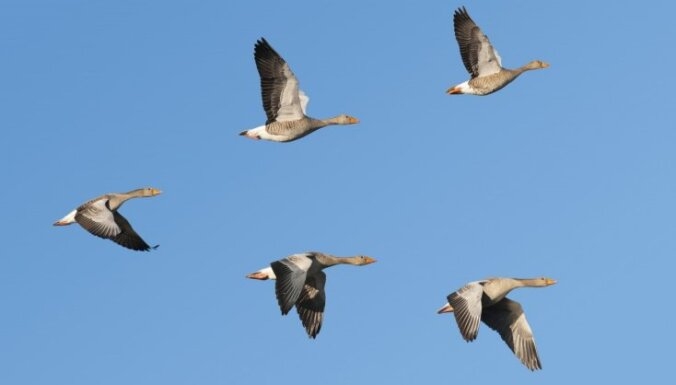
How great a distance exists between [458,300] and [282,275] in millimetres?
3384

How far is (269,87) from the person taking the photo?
3103 cm

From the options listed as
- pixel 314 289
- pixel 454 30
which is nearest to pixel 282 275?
pixel 314 289

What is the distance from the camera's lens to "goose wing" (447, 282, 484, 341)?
1040 inches

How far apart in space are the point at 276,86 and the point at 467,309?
7316 millimetres

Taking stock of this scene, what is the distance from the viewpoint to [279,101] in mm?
31188

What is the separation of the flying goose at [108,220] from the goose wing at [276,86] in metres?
3.92

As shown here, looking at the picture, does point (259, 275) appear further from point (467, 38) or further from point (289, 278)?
point (467, 38)

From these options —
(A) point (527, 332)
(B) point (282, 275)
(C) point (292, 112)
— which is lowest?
(A) point (527, 332)

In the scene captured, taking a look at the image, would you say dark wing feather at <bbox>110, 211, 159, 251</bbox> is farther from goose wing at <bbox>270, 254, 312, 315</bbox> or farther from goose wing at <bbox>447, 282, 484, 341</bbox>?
goose wing at <bbox>447, 282, 484, 341</bbox>

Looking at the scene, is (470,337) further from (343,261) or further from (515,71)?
(515,71)

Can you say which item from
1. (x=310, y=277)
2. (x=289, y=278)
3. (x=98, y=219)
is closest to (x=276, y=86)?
(x=310, y=277)

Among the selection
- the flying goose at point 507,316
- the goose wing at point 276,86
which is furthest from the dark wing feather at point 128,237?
the flying goose at point 507,316

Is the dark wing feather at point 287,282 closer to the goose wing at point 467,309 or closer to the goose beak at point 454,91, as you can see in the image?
the goose wing at point 467,309

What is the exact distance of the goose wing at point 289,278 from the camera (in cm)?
2662
